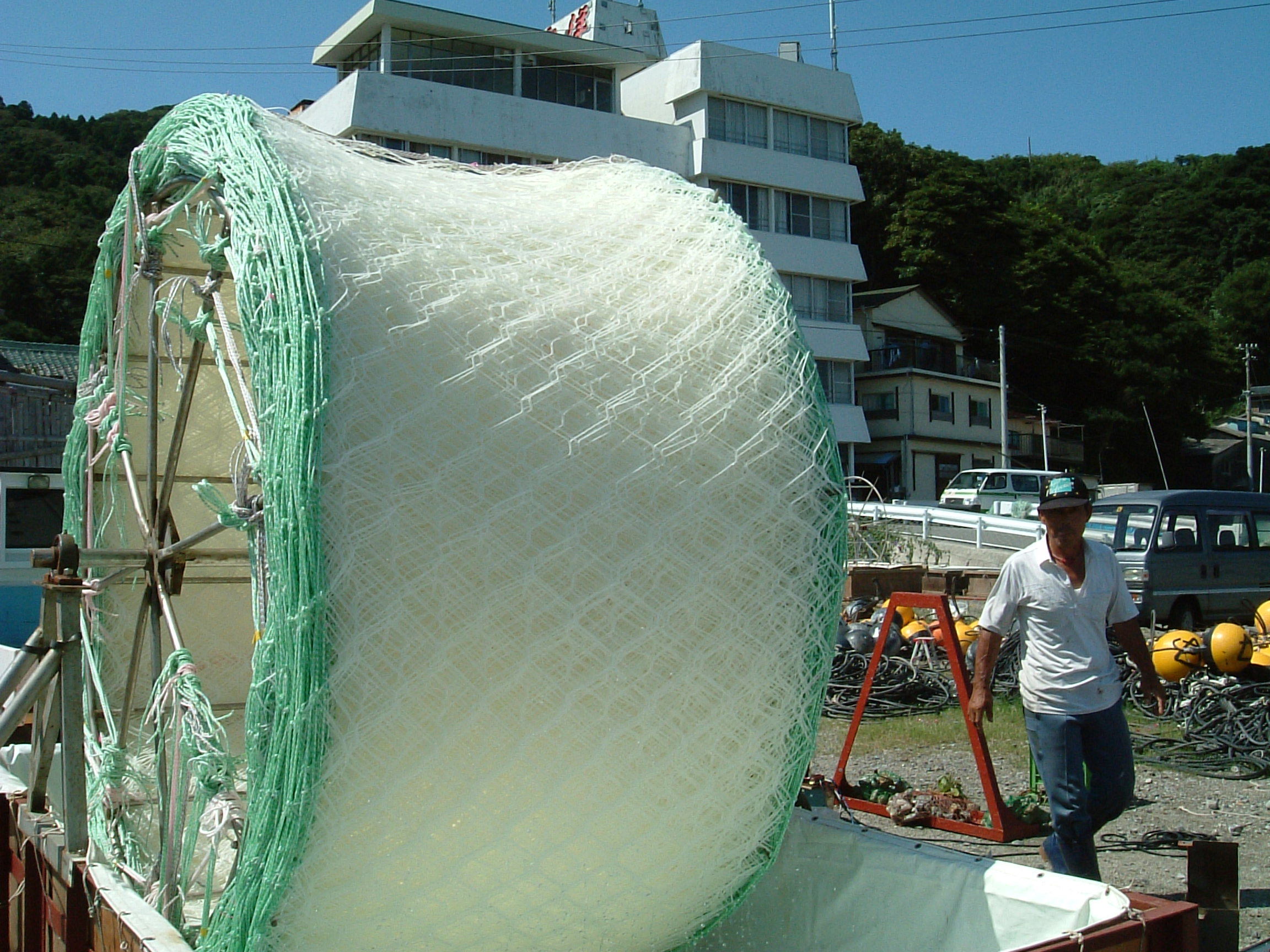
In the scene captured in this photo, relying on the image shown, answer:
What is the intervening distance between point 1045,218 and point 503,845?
177ft

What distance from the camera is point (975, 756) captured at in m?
6.20

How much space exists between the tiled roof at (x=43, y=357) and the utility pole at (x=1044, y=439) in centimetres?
3000

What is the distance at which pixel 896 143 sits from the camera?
50.8 meters

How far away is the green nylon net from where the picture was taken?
274 centimetres

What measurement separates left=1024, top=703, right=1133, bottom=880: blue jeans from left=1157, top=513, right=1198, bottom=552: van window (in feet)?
29.9

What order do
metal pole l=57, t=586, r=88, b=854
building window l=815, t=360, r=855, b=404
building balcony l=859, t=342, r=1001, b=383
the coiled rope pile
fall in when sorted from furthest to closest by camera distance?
1. building balcony l=859, t=342, r=1001, b=383
2. building window l=815, t=360, r=855, b=404
3. the coiled rope pile
4. metal pole l=57, t=586, r=88, b=854

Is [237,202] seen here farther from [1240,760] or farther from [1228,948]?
[1240,760]

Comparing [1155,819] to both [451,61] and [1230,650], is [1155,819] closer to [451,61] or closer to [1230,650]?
[1230,650]

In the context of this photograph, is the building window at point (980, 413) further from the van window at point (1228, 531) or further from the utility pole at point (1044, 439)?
the van window at point (1228, 531)

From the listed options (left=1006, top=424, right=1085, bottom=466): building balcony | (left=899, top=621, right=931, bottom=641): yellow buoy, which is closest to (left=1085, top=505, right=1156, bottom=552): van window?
(left=899, top=621, right=931, bottom=641): yellow buoy

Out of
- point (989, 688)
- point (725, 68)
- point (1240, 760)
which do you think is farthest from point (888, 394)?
point (989, 688)

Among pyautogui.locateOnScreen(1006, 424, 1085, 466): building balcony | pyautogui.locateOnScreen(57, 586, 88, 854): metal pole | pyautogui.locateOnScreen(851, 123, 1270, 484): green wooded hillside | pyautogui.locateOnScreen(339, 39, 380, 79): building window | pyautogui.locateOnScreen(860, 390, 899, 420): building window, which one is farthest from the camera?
pyautogui.locateOnScreen(851, 123, 1270, 484): green wooded hillside

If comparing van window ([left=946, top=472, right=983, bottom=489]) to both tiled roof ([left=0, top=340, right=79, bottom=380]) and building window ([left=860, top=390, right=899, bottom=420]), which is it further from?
tiled roof ([left=0, top=340, right=79, bottom=380])

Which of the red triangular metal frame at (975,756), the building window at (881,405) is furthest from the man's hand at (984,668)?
the building window at (881,405)
